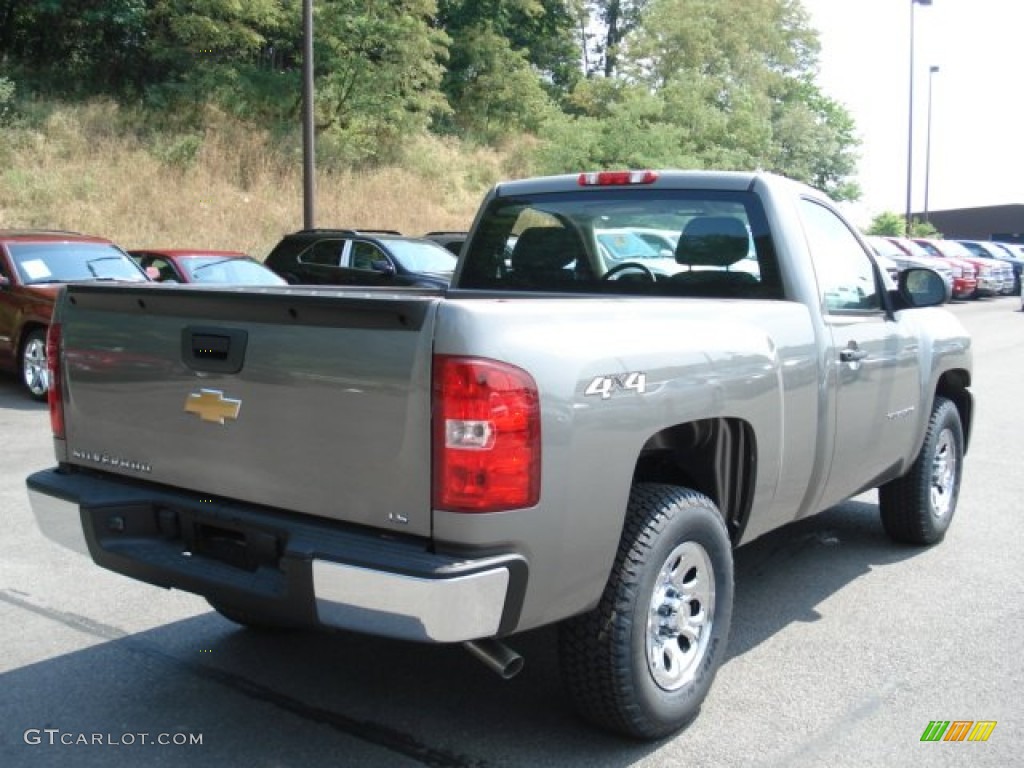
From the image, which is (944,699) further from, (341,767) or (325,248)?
(325,248)

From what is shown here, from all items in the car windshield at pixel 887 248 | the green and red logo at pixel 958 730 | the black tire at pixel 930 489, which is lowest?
the green and red logo at pixel 958 730

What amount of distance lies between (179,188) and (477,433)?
2419cm

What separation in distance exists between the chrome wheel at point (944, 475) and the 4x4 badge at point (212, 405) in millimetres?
4006

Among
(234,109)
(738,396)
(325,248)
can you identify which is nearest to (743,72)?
(234,109)

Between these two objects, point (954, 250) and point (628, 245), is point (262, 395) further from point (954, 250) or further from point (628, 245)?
point (954, 250)

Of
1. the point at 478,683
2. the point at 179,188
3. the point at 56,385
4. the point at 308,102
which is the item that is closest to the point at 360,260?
the point at 308,102

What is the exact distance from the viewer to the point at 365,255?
15.0 metres

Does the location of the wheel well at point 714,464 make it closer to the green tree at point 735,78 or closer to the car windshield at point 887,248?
the car windshield at point 887,248

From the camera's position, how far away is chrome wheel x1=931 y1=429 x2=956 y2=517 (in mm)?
5688

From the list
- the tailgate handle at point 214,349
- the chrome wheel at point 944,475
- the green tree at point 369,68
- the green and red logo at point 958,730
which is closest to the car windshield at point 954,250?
the green tree at point 369,68

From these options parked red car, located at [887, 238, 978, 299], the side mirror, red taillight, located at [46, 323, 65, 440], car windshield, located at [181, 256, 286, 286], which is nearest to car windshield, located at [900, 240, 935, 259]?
parked red car, located at [887, 238, 978, 299]

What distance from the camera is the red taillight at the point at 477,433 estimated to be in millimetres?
2727

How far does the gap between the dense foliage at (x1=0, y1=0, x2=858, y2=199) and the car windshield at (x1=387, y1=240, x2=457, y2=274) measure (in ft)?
49.1

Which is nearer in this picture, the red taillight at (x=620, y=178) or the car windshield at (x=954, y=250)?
the red taillight at (x=620, y=178)
